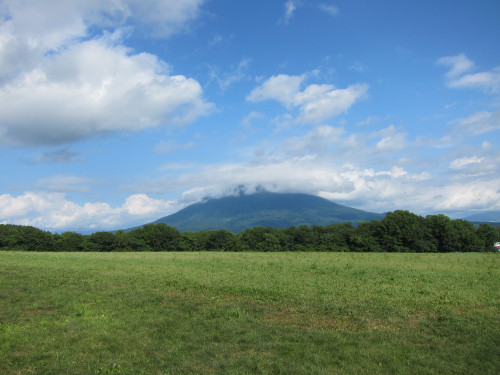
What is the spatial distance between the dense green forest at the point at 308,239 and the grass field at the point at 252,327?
6242 cm

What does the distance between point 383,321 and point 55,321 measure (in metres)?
12.9

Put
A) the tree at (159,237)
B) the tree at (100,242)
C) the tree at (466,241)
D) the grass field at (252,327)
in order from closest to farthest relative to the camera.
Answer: the grass field at (252,327)
the tree at (100,242)
the tree at (466,241)
the tree at (159,237)

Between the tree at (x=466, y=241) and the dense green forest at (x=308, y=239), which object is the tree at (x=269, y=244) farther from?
the tree at (x=466, y=241)

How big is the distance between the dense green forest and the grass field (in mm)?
62421

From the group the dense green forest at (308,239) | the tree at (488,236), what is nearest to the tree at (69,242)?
the dense green forest at (308,239)

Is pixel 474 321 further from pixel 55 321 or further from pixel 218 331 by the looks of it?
pixel 55 321

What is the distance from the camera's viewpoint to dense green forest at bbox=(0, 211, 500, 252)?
7862 cm

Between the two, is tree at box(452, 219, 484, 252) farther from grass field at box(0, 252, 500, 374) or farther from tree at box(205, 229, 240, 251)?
grass field at box(0, 252, 500, 374)

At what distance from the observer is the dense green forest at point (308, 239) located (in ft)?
258

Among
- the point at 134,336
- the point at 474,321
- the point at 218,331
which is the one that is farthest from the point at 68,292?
the point at 474,321

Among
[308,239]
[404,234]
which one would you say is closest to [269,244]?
[308,239]

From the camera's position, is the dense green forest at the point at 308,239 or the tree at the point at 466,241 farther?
the tree at the point at 466,241

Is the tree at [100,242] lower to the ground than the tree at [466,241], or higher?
higher

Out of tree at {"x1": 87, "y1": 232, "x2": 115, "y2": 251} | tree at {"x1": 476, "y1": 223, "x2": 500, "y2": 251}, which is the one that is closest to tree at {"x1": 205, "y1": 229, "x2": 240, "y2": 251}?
tree at {"x1": 87, "y1": 232, "x2": 115, "y2": 251}
